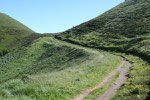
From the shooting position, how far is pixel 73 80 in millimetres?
16141

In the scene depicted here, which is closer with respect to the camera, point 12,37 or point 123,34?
point 123,34

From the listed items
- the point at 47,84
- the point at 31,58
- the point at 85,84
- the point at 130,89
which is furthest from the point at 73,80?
the point at 31,58

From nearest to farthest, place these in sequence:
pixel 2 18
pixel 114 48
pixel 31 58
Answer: pixel 114 48, pixel 31 58, pixel 2 18

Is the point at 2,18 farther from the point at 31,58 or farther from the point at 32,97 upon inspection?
the point at 32,97

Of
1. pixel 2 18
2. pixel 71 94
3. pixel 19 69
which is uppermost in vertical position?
pixel 2 18

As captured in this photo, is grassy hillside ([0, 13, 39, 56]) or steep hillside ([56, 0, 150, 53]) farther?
grassy hillside ([0, 13, 39, 56])

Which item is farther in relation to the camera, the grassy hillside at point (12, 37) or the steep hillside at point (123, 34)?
the grassy hillside at point (12, 37)

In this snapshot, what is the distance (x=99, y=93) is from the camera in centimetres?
1295

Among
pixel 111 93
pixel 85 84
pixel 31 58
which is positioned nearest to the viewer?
pixel 111 93

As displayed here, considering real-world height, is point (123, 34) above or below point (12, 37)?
above

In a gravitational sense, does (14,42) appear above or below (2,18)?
below

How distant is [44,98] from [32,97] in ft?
2.69

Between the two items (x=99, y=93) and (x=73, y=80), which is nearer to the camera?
(x=99, y=93)

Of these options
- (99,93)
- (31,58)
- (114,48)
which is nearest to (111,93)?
(99,93)
